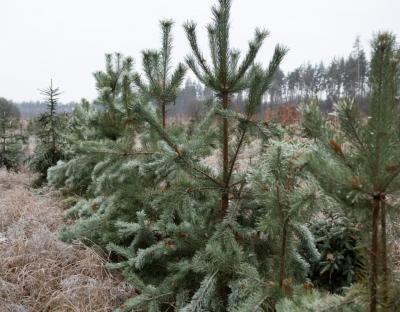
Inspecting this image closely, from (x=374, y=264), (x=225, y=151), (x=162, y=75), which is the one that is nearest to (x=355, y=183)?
(x=374, y=264)

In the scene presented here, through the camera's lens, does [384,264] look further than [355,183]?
Yes

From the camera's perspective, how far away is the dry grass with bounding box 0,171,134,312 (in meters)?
3.21

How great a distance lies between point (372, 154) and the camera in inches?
45.8

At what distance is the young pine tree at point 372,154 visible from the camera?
1084 mm

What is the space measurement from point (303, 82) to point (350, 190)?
201 ft

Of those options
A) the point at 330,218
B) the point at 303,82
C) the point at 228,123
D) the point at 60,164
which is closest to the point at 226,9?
the point at 228,123

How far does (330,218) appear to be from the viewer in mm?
3963

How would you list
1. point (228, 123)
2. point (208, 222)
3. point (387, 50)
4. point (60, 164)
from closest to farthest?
point (387, 50), point (228, 123), point (208, 222), point (60, 164)

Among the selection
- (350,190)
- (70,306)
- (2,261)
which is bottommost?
(70,306)

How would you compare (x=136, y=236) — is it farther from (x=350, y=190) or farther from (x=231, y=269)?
(x=350, y=190)

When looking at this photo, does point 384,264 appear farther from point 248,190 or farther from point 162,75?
point 162,75

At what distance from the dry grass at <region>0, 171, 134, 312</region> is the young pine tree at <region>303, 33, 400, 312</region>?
2.59 m

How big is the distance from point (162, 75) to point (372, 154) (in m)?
2.65

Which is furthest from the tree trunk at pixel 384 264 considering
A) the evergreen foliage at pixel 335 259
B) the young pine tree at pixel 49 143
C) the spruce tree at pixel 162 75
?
the young pine tree at pixel 49 143
